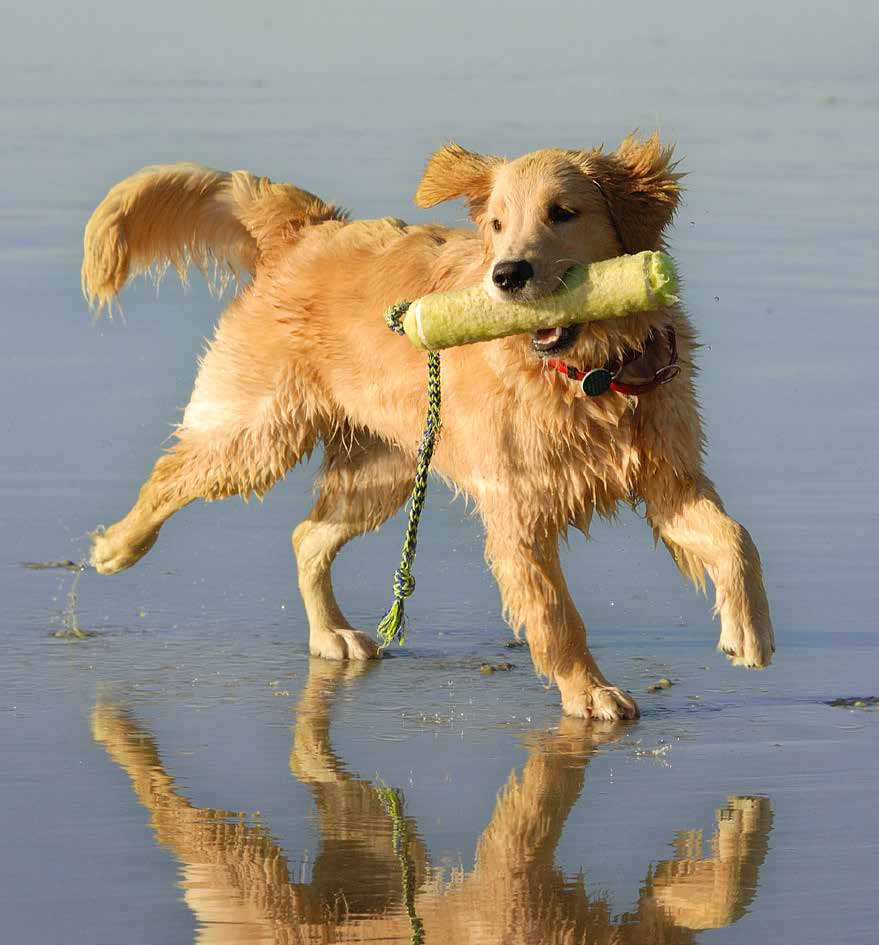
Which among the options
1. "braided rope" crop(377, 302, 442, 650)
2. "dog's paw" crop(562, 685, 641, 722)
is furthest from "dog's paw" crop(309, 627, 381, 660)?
"dog's paw" crop(562, 685, 641, 722)

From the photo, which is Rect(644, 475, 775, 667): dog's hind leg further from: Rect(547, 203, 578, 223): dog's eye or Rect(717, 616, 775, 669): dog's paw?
Rect(547, 203, 578, 223): dog's eye

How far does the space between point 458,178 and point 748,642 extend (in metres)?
1.67

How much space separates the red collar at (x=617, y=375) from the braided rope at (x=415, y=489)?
1.54ft

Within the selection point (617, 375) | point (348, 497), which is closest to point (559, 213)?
point (617, 375)

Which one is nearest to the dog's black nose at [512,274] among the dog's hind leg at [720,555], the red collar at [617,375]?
the red collar at [617,375]

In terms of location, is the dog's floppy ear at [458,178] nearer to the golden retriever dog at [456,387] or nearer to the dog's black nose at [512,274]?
the golden retriever dog at [456,387]

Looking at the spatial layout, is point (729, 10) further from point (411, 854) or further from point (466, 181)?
point (411, 854)

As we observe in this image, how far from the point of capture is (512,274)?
567cm

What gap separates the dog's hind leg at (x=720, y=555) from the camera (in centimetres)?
579

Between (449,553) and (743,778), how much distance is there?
293 cm

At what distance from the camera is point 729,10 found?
29859 millimetres

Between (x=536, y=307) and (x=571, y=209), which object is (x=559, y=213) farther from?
(x=536, y=307)

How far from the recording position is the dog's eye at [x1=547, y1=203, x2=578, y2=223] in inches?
231

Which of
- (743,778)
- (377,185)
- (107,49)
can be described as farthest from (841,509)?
(107,49)
